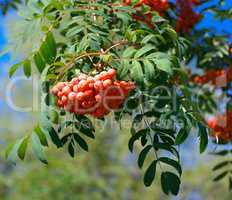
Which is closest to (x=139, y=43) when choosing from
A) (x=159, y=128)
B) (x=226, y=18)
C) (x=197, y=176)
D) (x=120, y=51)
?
(x=120, y=51)

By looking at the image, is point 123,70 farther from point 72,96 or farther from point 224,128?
point 224,128

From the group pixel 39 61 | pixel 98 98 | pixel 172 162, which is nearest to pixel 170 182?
pixel 172 162

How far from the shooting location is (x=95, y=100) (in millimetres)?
2193

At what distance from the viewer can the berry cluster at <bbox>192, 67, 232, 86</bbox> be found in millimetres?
3548

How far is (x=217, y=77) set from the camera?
3.62 meters

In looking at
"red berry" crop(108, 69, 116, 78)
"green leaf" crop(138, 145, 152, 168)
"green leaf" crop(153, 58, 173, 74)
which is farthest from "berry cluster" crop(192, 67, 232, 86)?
"red berry" crop(108, 69, 116, 78)

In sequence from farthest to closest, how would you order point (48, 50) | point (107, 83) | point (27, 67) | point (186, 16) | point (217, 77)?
point (217, 77) → point (186, 16) → point (27, 67) → point (48, 50) → point (107, 83)

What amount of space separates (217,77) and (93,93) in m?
1.62

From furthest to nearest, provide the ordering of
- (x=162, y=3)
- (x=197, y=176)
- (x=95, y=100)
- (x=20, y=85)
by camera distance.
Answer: (x=20, y=85) → (x=197, y=176) → (x=162, y=3) → (x=95, y=100)

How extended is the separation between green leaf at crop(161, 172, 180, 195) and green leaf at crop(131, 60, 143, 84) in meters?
0.42

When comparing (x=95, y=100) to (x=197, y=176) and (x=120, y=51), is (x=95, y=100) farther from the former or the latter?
(x=197, y=176)

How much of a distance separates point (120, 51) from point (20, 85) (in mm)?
14544

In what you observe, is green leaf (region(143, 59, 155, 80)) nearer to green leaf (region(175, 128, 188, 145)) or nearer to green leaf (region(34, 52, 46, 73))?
green leaf (region(175, 128, 188, 145))

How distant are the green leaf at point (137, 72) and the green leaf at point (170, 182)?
420mm
